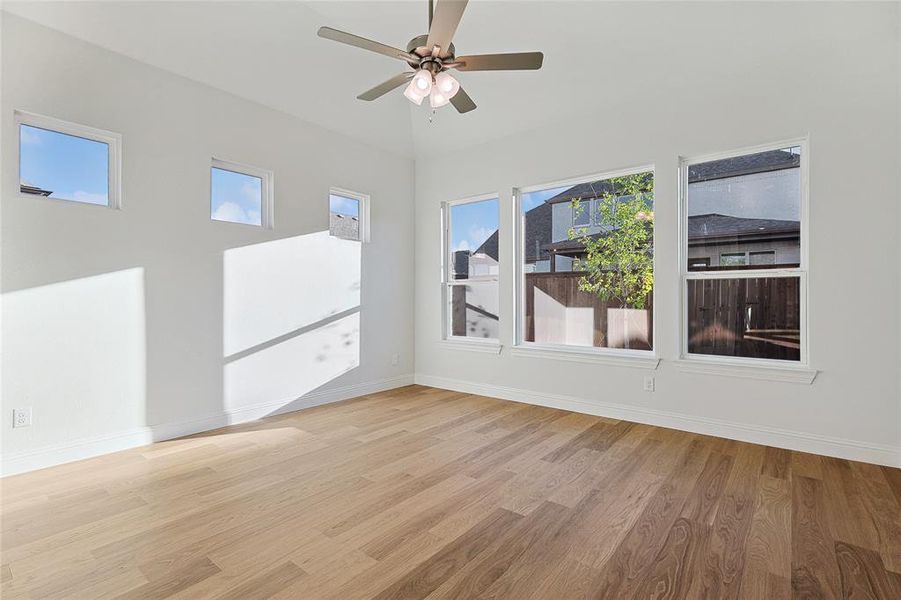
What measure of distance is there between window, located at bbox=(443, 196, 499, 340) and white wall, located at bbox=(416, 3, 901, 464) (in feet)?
4.10

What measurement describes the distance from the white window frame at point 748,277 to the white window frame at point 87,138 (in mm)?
4654

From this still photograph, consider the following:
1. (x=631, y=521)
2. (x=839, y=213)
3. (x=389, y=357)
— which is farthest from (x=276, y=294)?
(x=839, y=213)

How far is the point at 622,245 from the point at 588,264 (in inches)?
15.4

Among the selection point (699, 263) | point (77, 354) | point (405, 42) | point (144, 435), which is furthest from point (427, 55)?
point (144, 435)

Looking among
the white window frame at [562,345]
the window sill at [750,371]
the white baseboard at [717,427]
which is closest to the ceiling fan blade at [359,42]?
the white window frame at [562,345]

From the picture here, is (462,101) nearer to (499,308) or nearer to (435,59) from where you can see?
(435,59)

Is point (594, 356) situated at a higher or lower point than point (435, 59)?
lower

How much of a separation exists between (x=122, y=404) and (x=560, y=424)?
360 cm

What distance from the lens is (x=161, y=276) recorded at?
3457 millimetres

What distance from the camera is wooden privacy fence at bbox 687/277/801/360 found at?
11.0 feet

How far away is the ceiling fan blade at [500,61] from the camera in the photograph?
2.43 metres

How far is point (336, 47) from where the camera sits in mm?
3971

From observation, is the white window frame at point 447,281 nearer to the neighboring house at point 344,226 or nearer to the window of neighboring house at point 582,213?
the neighboring house at point 344,226

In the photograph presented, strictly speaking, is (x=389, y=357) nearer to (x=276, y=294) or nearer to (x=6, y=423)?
(x=276, y=294)
